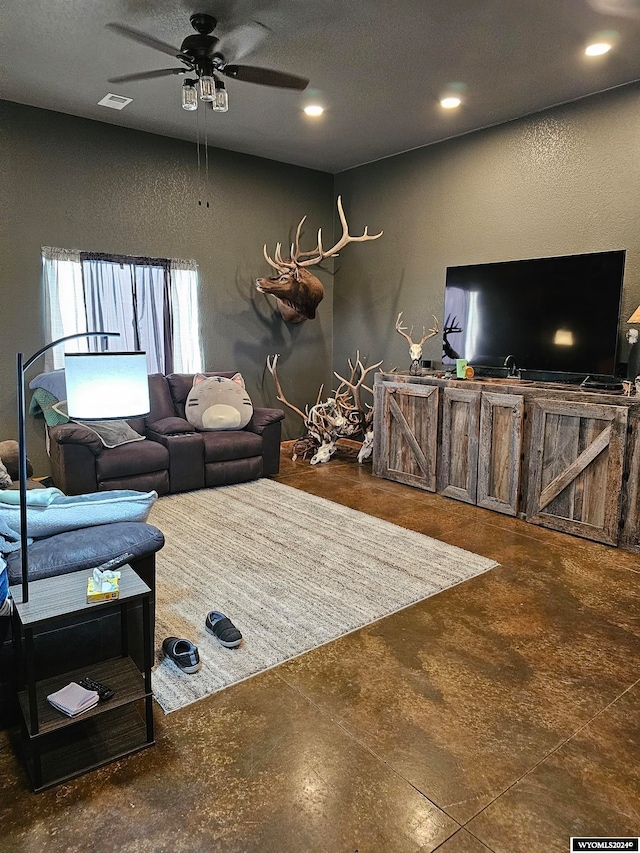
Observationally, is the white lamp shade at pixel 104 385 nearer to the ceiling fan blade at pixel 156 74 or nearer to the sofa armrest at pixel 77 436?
the ceiling fan blade at pixel 156 74

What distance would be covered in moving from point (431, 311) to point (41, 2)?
3958mm

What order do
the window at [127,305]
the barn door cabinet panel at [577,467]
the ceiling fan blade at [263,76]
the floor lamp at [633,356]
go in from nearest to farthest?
the ceiling fan blade at [263,76], the barn door cabinet panel at [577,467], the floor lamp at [633,356], the window at [127,305]

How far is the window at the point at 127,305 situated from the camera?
16.6 feet

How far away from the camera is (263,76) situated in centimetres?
350

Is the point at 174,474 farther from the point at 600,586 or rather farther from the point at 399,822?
the point at 399,822

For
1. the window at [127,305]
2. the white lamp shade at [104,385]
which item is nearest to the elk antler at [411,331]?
the window at [127,305]

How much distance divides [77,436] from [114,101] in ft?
8.81

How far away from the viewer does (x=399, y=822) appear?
64.6 inches

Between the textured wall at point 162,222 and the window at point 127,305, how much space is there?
0.11 m

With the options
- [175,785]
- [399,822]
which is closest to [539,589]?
[399,822]

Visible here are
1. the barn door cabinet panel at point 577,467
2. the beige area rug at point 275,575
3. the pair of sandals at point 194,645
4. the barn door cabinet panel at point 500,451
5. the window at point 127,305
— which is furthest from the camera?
the window at point 127,305

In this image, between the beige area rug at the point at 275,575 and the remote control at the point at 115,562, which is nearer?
the remote control at the point at 115,562

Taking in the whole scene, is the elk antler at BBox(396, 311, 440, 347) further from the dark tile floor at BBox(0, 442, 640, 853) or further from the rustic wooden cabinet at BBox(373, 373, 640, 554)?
the dark tile floor at BBox(0, 442, 640, 853)

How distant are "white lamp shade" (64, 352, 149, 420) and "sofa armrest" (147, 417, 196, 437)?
290 centimetres
